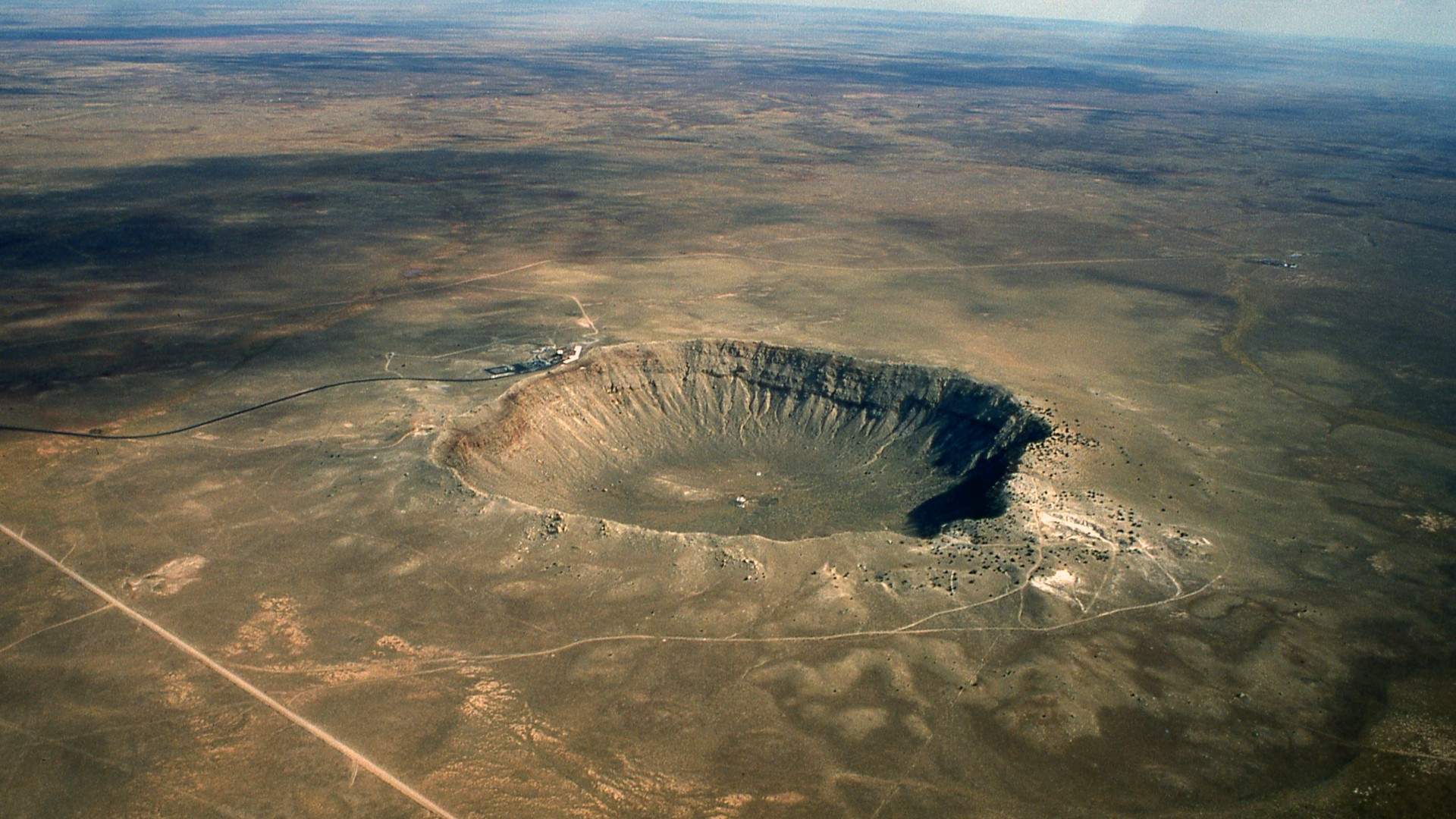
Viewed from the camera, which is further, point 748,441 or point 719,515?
point 748,441

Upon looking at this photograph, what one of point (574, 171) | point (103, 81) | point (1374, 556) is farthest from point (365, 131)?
point (1374, 556)

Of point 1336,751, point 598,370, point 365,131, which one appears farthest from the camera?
point 365,131

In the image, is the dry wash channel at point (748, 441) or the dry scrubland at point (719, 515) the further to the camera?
the dry wash channel at point (748, 441)

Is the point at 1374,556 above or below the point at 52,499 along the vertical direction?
above

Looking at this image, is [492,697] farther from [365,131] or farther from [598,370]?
[365,131]
